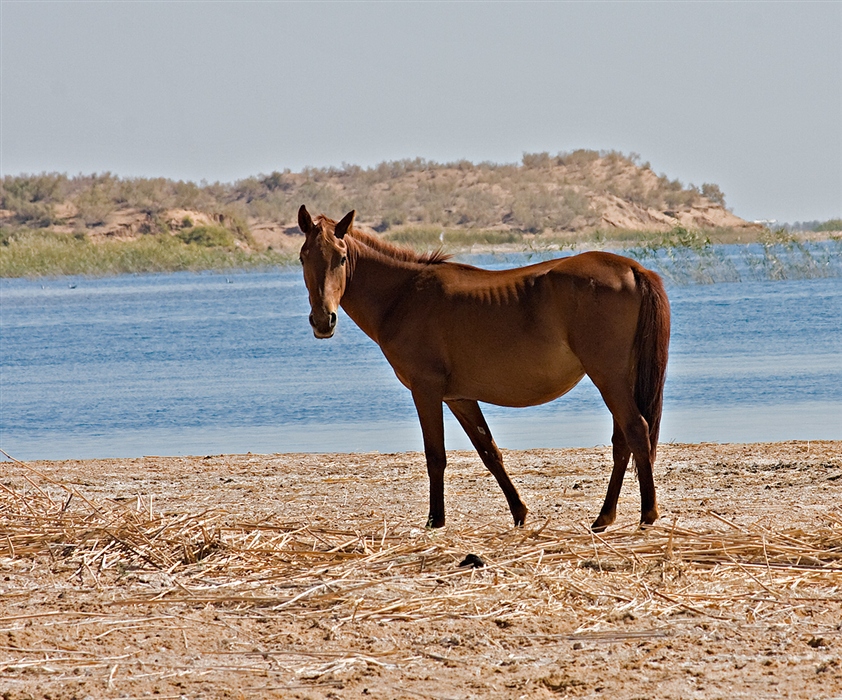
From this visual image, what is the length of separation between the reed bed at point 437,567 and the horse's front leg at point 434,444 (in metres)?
0.26

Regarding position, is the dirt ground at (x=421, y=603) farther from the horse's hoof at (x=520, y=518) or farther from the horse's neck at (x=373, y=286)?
the horse's neck at (x=373, y=286)

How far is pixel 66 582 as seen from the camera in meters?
5.73

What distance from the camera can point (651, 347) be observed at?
6.46 m

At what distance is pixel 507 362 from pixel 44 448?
Answer: 7748 mm

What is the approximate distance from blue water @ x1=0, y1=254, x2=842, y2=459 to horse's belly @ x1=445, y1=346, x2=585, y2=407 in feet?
16.5

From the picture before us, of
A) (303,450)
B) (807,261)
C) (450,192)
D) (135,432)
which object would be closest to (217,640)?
(303,450)

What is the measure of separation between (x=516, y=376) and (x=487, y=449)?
557 mm

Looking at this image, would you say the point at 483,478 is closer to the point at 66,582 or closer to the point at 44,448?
the point at 66,582

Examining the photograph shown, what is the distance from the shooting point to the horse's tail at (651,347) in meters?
6.45

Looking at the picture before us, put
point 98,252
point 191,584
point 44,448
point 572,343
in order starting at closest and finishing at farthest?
point 191,584
point 572,343
point 44,448
point 98,252

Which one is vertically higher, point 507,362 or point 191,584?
point 507,362

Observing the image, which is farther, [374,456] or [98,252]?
[98,252]

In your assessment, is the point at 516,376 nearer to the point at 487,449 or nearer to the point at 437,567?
the point at 487,449

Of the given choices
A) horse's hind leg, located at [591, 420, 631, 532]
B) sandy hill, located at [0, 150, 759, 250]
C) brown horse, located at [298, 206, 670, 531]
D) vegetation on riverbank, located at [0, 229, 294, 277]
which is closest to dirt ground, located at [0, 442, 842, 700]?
horse's hind leg, located at [591, 420, 631, 532]
